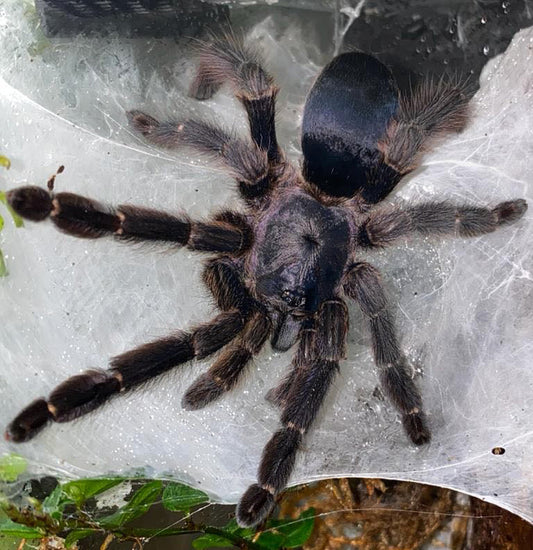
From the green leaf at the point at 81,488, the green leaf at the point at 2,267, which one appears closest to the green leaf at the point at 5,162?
the green leaf at the point at 2,267

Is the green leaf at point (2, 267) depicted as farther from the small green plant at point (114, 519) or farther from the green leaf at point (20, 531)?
the green leaf at point (20, 531)

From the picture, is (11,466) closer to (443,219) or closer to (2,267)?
(2,267)

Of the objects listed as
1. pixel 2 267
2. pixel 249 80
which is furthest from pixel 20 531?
pixel 249 80

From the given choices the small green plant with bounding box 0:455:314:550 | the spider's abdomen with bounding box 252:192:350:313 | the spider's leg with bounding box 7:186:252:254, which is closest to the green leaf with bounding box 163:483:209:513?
the small green plant with bounding box 0:455:314:550

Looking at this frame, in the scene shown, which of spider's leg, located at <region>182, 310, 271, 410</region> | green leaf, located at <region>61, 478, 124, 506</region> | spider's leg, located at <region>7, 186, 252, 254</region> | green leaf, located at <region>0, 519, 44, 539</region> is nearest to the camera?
spider's leg, located at <region>7, 186, 252, 254</region>

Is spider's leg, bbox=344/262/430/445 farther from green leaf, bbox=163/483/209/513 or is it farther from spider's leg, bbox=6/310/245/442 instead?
green leaf, bbox=163/483/209/513

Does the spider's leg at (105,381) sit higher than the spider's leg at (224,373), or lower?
higher
